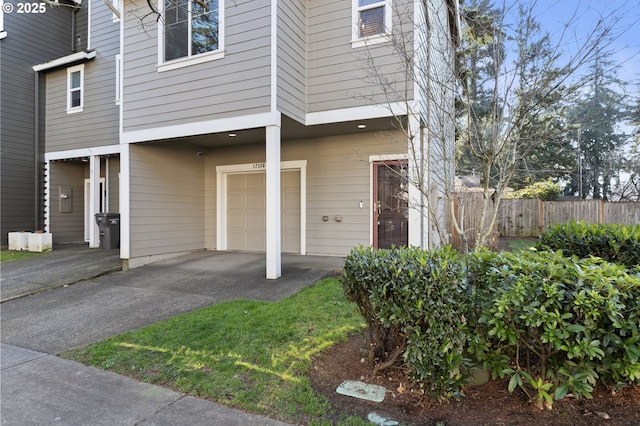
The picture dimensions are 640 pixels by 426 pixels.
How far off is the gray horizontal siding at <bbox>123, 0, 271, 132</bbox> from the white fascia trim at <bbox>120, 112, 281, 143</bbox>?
0.31ft

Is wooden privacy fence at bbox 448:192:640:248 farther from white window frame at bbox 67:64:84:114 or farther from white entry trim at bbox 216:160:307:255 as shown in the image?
white window frame at bbox 67:64:84:114

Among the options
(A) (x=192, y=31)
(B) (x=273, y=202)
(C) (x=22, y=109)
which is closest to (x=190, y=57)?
(A) (x=192, y=31)

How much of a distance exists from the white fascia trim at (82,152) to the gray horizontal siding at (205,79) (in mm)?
3128

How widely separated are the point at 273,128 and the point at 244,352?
13.2 feet

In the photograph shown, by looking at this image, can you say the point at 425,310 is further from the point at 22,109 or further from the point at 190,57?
the point at 22,109

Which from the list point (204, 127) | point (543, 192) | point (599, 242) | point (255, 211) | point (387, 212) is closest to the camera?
point (599, 242)

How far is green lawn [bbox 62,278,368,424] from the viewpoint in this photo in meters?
2.69

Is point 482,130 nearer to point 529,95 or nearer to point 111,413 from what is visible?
point 529,95

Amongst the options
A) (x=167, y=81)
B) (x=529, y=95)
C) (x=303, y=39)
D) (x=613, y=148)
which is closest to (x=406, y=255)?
(x=529, y=95)

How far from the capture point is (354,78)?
6777mm

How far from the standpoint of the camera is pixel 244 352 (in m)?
3.42

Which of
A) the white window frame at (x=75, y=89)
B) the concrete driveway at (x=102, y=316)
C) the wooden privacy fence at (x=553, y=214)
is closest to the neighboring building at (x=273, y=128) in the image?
the concrete driveway at (x=102, y=316)

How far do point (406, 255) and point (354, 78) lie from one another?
4.92 meters

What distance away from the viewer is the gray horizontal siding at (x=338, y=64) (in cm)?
656
